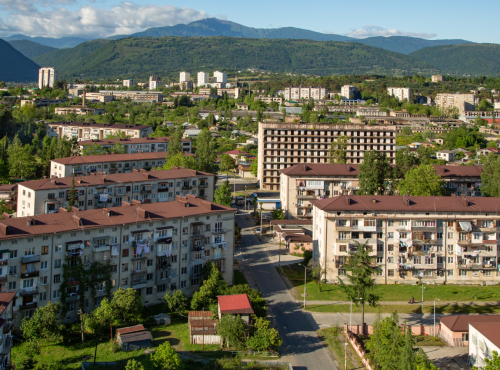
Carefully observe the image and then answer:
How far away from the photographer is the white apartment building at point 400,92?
612 ft

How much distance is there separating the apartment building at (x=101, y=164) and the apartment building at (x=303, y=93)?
437 ft

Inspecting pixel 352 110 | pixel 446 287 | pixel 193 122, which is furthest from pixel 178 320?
pixel 352 110

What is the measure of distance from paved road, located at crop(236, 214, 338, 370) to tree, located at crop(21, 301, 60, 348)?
12.3 m

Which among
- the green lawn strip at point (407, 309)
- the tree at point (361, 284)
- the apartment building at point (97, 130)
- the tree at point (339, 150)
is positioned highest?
the apartment building at point (97, 130)

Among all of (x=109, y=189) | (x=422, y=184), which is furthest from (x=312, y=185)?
(x=109, y=189)

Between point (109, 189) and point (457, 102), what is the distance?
147m

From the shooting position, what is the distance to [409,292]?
3706 centimetres

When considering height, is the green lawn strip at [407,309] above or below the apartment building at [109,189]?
below

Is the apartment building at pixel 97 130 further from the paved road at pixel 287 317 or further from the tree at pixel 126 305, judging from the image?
the tree at pixel 126 305

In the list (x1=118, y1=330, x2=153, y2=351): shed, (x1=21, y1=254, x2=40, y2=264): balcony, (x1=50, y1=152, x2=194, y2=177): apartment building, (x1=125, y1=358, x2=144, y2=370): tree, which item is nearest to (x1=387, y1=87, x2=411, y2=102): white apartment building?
(x1=50, y1=152, x2=194, y2=177): apartment building

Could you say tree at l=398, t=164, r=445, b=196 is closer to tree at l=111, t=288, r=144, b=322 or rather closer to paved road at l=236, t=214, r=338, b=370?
paved road at l=236, t=214, r=338, b=370

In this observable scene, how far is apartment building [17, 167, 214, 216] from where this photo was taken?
43.3 metres

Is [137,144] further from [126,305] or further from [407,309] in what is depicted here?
[407,309]

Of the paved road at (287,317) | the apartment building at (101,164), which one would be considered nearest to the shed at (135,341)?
the paved road at (287,317)
